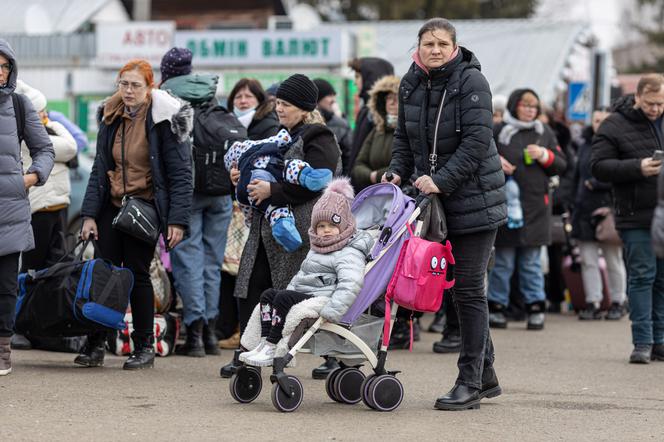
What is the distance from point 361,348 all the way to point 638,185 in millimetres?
3338

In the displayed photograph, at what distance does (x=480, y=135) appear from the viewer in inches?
279

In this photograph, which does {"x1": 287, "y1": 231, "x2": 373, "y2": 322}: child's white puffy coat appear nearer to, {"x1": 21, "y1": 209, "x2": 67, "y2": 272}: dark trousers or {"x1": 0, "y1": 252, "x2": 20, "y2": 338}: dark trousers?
{"x1": 0, "y1": 252, "x2": 20, "y2": 338}: dark trousers

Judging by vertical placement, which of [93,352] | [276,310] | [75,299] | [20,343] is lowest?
[20,343]

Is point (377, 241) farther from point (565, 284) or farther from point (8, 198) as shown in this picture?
point (565, 284)

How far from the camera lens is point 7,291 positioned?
8.23m

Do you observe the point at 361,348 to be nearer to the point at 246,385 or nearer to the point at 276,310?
the point at 276,310

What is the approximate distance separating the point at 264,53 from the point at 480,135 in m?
22.0

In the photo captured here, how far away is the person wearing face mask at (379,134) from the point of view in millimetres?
10469

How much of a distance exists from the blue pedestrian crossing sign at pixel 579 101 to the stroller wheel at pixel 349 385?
13553 millimetres

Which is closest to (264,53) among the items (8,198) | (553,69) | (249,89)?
(553,69)

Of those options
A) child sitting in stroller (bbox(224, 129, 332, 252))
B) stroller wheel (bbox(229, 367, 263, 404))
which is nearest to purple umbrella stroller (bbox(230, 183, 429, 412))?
stroller wheel (bbox(229, 367, 263, 404))

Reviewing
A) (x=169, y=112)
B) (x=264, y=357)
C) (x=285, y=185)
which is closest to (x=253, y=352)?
(x=264, y=357)

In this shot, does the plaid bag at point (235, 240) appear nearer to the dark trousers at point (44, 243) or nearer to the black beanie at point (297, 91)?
the dark trousers at point (44, 243)

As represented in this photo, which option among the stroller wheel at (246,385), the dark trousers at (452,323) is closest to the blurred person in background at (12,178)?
the stroller wheel at (246,385)
